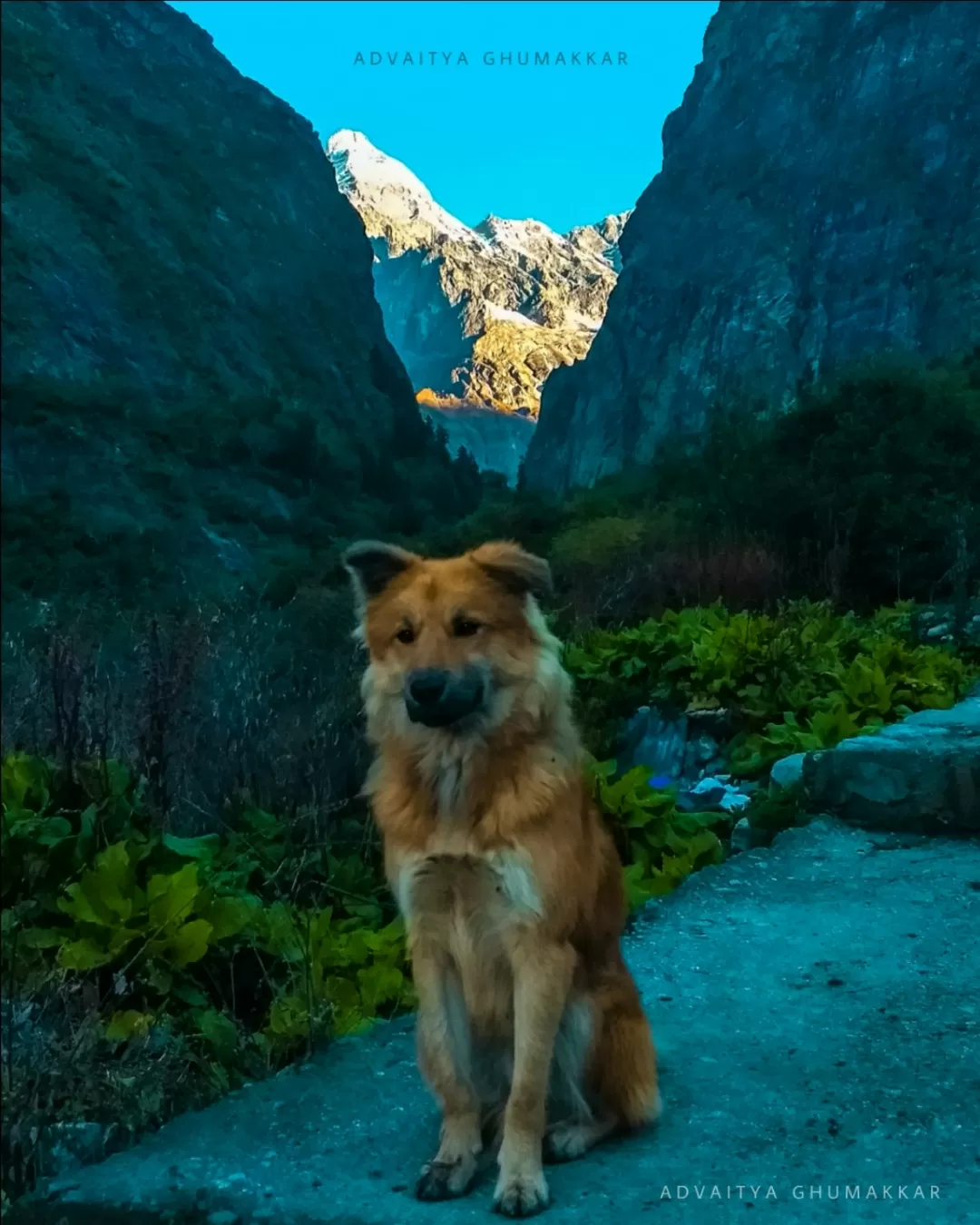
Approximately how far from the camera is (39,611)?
5.55 meters

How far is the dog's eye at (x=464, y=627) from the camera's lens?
7.70 feet

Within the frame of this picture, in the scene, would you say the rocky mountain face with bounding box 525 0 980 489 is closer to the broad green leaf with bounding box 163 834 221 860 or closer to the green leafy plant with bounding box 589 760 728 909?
the green leafy plant with bounding box 589 760 728 909

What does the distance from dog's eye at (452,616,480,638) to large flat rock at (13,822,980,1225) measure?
3.94ft

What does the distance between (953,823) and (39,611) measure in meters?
4.80

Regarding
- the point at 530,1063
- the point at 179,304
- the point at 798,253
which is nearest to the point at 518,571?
the point at 530,1063

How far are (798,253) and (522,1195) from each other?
14.9 meters

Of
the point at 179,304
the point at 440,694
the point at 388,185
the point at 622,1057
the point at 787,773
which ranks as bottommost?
the point at 622,1057

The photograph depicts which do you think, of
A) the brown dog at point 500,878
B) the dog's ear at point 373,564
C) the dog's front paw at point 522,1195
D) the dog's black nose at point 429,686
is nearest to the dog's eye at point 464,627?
the brown dog at point 500,878

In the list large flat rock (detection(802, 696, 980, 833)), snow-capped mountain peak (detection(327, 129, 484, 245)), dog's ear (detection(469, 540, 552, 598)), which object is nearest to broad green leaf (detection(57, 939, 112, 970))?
dog's ear (detection(469, 540, 552, 598))

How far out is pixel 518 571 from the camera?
243cm

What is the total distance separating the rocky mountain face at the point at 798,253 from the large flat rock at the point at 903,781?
7.09 m

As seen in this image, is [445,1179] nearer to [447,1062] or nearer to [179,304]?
[447,1062]

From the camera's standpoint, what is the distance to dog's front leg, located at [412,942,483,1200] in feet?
7.48

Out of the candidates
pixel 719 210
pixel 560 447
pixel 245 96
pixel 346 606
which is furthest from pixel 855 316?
pixel 346 606
